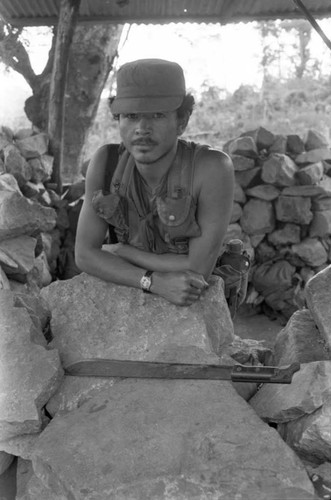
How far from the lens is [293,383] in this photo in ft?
6.24

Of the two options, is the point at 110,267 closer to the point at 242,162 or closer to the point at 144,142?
the point at 144,142

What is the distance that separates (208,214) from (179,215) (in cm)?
13

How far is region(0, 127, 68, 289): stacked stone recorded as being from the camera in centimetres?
378

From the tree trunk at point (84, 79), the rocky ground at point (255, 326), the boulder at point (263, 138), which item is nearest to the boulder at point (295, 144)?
the boulder at point (263, 138)

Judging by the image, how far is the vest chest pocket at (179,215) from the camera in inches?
93.8

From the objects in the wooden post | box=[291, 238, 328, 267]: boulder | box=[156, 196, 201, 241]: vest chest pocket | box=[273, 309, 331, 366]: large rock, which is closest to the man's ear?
box=[156, 196, 201, 241]: vest chest pocket

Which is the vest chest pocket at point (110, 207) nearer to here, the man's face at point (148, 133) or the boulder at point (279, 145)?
the man's face at point (148, 133)

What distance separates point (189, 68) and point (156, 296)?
10853 millimetres

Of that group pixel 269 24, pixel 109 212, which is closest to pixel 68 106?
pixel 109 212

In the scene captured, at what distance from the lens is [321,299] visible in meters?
2.16

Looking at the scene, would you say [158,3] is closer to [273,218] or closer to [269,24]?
[273,218]

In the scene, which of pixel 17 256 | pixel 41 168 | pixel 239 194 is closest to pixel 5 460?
pixel 17 256

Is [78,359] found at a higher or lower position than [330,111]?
lower

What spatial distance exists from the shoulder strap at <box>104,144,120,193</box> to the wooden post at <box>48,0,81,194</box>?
3213mm
